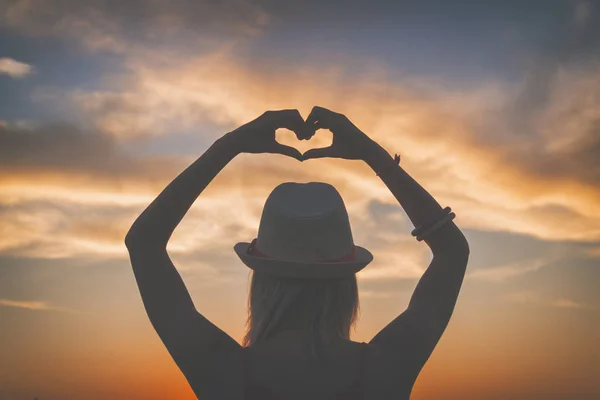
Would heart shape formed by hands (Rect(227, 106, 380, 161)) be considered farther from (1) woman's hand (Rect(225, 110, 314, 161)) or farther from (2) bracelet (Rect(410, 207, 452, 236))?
(2) bracelet (Rect(410, 207, 452, 236))

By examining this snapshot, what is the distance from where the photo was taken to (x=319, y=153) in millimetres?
3721

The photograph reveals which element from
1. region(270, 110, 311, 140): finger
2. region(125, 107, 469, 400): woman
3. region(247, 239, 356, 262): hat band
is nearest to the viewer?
region(125, 107, 469, 400): woman

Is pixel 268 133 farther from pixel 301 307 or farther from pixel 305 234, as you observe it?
pixel 301 307

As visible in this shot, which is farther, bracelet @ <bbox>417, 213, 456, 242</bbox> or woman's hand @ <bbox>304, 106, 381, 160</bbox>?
bracelet @ <bbox>417, 213, 456, 242</bbox>

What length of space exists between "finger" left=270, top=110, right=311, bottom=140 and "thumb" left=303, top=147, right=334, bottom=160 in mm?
92

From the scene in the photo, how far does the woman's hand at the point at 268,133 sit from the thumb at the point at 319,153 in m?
0.05

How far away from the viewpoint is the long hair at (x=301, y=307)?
3.54 meters

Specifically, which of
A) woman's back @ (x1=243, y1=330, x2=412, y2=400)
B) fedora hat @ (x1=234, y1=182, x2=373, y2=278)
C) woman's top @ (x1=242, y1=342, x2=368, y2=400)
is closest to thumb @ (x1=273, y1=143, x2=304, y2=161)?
fedora hat @ (x1=234, y1=182, x2=373, y2=278)

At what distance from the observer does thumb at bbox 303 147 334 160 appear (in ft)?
11.9

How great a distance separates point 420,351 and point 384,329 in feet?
Answer: 0.70

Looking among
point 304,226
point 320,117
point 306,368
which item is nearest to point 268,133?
point 320,117

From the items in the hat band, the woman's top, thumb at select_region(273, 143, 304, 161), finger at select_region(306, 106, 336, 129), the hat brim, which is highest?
finger at select_region(306, 106, 336, 129)

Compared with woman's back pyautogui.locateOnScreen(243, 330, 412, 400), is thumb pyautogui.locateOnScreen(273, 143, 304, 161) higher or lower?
higher

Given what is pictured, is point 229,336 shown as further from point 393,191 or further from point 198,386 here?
point 393,191
